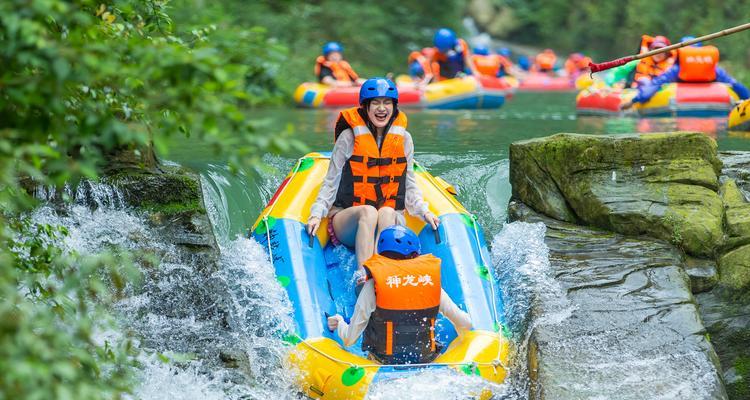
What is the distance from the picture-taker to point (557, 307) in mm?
4934

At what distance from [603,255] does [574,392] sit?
4.21 feet

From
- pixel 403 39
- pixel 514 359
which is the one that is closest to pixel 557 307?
pixel 514 359

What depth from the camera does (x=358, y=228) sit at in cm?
529

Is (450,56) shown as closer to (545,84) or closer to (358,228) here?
(545,84)

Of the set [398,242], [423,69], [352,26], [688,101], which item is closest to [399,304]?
[398,242]

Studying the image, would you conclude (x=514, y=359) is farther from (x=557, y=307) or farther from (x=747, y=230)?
(x=747, y=230)

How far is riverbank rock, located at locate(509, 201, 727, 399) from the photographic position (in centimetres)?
435

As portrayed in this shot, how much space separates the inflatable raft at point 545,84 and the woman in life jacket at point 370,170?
1482cm

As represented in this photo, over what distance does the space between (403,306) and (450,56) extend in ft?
35.1

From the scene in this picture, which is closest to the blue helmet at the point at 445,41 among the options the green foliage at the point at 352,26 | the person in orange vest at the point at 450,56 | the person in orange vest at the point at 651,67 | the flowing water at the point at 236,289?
the person in orange vest at the point at 450,56

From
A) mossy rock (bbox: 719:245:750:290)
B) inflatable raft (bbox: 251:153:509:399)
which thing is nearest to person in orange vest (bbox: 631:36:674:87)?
mossy rock (bbox: 719:245:750:290)

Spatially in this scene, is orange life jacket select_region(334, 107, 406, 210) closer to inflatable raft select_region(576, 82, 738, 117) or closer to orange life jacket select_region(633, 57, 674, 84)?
inflatable raft select_region(576, 82, 738, 117)

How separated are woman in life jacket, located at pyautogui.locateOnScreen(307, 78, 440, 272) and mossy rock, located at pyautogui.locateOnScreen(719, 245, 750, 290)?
1.69 meters

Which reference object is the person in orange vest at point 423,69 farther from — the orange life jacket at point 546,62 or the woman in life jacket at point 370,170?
the orange life jacket at point 546,62
